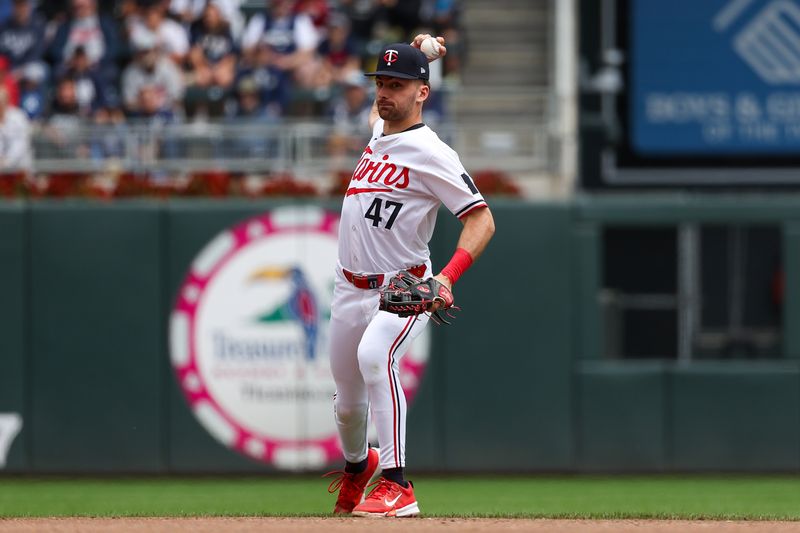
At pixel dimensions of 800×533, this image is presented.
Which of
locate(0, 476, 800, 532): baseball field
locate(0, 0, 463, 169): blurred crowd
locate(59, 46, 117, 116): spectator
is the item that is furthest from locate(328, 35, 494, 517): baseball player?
locate(59, 46, 117, 116): spectator

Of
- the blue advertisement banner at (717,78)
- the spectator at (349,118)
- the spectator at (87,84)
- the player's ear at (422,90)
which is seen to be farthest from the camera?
the blue advertisement banner at (717,78)

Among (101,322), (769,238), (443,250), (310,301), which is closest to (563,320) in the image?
(443,250)

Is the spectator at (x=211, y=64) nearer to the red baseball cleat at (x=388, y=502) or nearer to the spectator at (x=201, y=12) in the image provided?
the spectator at (x=201, y=12)

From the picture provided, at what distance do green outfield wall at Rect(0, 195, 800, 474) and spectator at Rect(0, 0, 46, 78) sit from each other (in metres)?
3.13

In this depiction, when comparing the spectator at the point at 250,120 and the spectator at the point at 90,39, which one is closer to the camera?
the spectator at the point at 250,120

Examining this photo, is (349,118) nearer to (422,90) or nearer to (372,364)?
(422,90)

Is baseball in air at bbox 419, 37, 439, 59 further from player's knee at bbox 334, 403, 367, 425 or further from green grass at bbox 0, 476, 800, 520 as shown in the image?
green grass at bbox 0, 476, 800, 520

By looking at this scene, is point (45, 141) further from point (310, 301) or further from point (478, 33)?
point (478, 33)

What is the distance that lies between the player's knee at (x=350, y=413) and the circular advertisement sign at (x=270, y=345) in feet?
12.2

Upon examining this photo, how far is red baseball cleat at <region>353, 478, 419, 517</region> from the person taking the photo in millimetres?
5527

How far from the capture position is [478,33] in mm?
13430

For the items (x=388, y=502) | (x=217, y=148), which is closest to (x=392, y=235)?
(x=388, y=502)

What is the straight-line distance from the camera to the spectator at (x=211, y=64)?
11695mm

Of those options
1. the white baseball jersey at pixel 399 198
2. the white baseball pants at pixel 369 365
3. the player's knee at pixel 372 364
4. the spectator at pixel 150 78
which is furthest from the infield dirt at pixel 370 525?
the spectator at pixel 150 78
